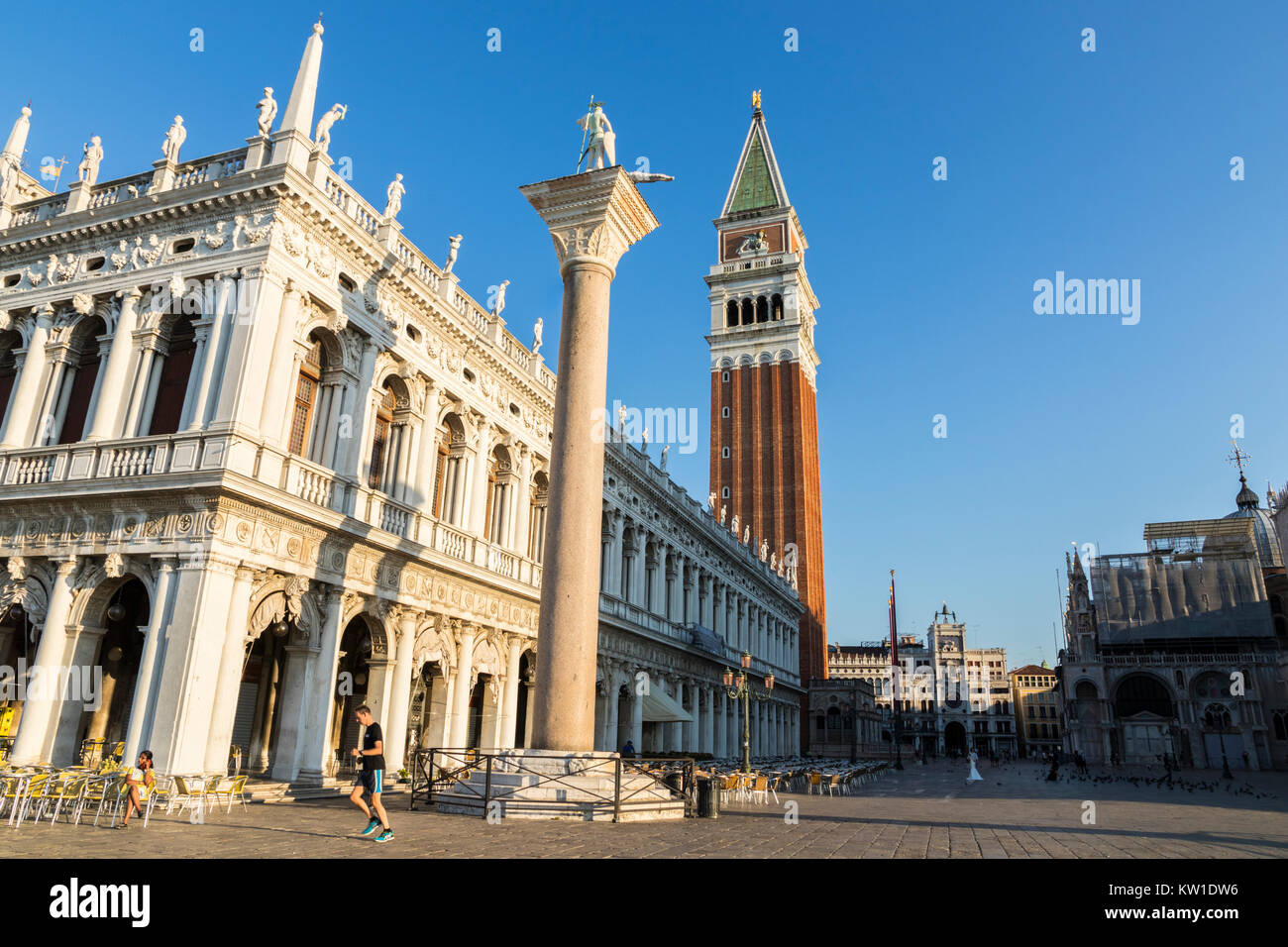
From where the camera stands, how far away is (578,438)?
16.6m

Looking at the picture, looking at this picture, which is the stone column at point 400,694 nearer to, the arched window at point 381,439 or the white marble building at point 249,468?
the white marble building at point 249,468

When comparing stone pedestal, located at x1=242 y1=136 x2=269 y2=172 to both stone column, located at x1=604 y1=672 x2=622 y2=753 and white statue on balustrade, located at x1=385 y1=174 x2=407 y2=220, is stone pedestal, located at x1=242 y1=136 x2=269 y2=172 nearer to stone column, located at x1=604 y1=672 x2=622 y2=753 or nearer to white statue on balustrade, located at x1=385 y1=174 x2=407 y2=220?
white statue on balustrade, located at x1=385 y1=174 x2=407 y2=220

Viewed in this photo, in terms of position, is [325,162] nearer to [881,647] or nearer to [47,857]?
[47,857]

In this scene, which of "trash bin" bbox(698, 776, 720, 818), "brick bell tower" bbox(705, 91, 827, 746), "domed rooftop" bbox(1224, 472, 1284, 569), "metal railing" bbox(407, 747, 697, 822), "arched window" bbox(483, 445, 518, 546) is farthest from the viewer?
"domed rooftop" bbox(1224, 472, 1284, 569)

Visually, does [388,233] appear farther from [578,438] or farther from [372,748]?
[372,748]

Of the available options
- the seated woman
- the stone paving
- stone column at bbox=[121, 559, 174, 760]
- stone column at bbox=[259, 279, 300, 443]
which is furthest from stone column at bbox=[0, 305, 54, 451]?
the stone paving

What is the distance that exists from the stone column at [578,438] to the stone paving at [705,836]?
249 cm

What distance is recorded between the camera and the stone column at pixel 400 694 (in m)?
21.2

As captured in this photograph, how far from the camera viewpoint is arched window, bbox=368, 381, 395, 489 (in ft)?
74.8

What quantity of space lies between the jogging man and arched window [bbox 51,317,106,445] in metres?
14.4

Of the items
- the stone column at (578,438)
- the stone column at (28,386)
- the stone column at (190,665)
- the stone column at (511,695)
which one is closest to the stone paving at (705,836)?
the stone column at (190,665)

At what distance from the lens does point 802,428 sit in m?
76.2

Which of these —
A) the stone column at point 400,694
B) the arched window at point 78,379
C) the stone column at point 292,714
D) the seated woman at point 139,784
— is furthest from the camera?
the stone column at point 400,694

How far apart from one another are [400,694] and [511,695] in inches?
239
